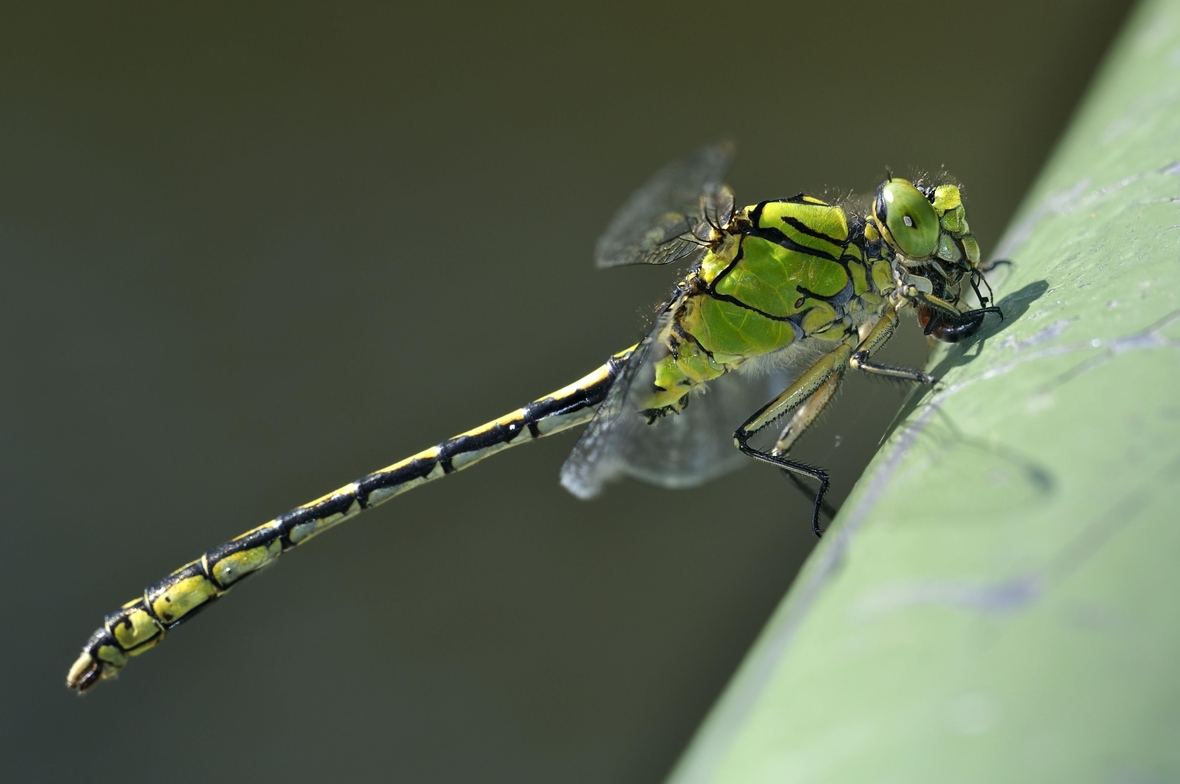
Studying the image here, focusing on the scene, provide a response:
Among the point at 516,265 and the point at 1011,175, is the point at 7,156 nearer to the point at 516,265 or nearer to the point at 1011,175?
the point at 516,265

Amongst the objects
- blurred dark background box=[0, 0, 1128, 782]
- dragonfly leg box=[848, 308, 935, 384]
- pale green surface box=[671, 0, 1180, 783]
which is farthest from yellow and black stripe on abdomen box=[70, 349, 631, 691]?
blurred dark background box=[0, 0, 1128, 782]

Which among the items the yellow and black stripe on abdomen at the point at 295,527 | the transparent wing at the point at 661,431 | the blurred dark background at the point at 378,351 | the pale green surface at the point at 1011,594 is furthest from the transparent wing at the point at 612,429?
the blurred dark background at the point at 378,351

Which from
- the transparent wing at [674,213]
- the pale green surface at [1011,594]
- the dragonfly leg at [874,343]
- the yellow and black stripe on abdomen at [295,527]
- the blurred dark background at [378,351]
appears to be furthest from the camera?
the blurred dark background at [378,351]

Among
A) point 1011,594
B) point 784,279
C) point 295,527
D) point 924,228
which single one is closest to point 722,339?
point 784,279

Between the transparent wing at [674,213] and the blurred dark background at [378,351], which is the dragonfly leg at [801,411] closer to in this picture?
the transparent wing at [674,213]

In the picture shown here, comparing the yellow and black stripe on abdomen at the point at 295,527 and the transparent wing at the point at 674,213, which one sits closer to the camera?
the transparent wing at the point at 674,213

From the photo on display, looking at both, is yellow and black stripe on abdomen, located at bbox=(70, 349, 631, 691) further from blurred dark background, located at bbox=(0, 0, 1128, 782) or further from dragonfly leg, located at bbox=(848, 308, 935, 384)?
blurred dark background, located at bbox=(0, 0, 1128, 782)

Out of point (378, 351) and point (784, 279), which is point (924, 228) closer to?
point (784, 279)

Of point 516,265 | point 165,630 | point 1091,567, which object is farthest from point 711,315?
point 516,265
